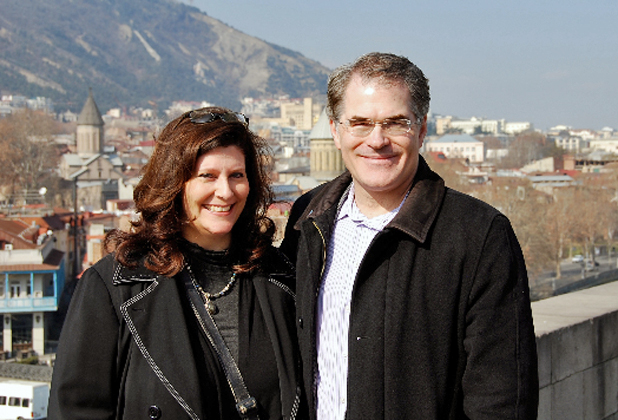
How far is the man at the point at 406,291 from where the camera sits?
1.55 meters

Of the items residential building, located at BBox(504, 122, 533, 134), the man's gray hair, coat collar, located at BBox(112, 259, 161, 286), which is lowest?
coat collar, located at BBox(112, 259, 161, 286)

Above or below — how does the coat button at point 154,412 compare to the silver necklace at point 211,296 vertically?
below

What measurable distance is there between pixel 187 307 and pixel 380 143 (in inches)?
21.8

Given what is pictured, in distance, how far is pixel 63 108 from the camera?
141m

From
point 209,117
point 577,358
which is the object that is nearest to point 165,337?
point 209,117

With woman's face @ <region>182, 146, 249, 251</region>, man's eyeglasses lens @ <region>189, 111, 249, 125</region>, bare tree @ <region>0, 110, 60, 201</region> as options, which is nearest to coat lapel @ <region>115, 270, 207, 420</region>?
woman's face @ <region>182, 146, 249, 251</region>

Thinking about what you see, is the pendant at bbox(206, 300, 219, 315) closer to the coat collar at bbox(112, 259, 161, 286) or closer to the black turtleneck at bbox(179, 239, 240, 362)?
the black turtleneck at bbox(179, 239, 240, 362)

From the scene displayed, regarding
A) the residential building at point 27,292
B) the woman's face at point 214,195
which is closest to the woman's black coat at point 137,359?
the woman's face at point 214,195

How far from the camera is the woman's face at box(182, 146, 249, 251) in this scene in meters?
1.76

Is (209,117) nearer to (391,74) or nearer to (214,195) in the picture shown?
(214,195)

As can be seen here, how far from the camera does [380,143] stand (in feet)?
5.43

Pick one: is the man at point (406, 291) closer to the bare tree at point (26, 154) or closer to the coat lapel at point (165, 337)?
the coat lapel at point (165, 337)

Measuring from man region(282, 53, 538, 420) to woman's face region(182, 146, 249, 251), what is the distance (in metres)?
0.22

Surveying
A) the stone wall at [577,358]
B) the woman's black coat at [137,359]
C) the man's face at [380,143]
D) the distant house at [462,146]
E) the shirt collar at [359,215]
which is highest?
the distant house at [462,146]
